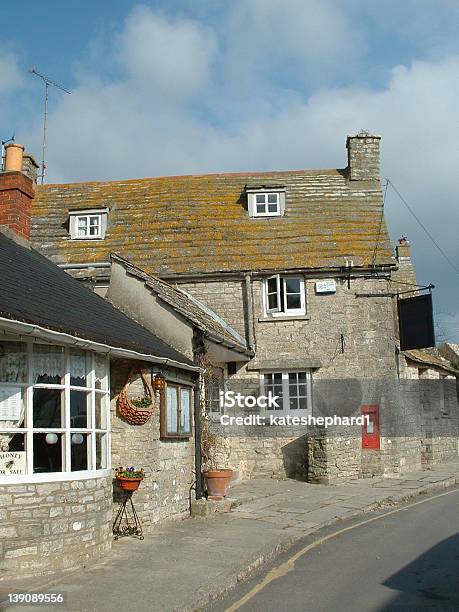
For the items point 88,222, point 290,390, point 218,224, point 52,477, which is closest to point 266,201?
point 218,224

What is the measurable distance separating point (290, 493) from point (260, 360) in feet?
14.8

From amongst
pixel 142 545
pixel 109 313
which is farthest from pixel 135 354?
pixel 142 545

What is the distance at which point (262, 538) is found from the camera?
11.2 m

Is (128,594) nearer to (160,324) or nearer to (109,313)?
(109,313)

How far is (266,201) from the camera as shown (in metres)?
23.0

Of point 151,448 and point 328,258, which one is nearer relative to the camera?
point 151,448

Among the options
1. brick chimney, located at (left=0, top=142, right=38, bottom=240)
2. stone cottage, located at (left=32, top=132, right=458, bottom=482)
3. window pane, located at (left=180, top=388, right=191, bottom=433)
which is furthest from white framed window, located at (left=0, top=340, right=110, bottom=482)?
stone cottage, located at (left=32, top=132, right=458, bottom=482)

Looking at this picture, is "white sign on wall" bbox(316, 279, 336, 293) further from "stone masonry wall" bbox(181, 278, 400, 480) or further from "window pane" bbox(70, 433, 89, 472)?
"window pane" bbox(70, 433, 89, 472)

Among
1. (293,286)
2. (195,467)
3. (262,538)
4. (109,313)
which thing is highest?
(293,286)

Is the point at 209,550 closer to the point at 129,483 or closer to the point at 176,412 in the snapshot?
the point at 129,483

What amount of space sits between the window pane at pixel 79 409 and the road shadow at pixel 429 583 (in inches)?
182

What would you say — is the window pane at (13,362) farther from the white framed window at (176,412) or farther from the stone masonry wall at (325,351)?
the stone masonry wall at (325,351)

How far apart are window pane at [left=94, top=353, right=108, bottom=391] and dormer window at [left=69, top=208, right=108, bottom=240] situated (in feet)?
41.4

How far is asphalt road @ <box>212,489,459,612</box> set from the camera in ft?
25.0
